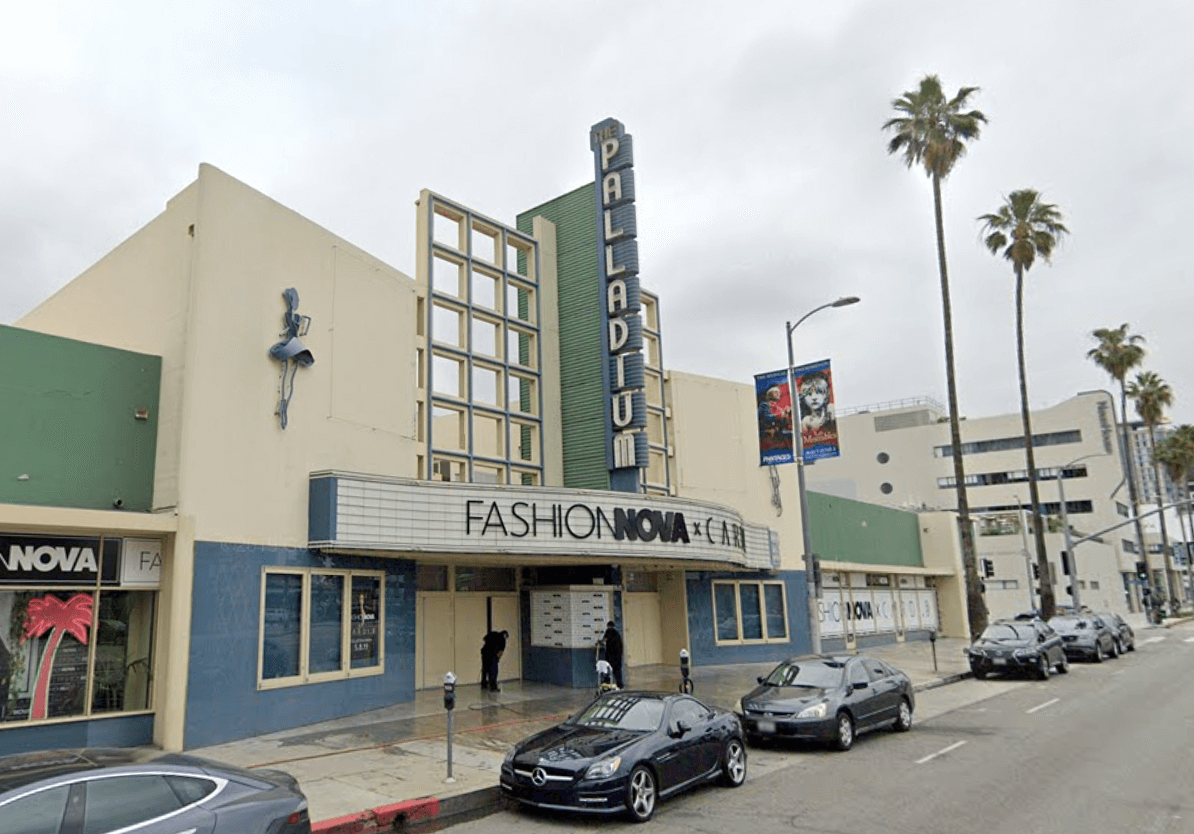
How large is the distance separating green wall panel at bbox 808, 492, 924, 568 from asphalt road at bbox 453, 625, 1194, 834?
559 inches

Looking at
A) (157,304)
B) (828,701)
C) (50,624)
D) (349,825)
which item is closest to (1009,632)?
(828,701)

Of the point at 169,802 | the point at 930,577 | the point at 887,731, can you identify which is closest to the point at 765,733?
the point at 887,731

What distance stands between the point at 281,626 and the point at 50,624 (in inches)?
146

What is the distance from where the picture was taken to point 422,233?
21.4 m

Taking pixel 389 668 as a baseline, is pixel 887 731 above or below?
below

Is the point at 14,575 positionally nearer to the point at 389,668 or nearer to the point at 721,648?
the point at 389,668

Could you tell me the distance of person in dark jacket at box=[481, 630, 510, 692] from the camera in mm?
20469

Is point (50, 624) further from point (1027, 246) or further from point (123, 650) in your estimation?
point (1027, 246)

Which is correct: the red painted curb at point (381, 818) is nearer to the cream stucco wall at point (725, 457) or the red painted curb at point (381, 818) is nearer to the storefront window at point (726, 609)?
the cream stucco wall at point (725, 457)

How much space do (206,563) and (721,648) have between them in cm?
1773

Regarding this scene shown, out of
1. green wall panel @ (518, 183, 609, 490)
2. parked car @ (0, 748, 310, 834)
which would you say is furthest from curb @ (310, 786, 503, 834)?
green wall panel @ (518, 183, 609, 490)

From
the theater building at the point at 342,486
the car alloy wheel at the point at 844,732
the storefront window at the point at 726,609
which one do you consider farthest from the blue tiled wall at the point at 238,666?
the storefront window at the point at 726,609

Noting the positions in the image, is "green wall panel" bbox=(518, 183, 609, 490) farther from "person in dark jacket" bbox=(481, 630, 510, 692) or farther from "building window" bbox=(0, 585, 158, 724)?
"building window" bbox=(0, 585, 158, 724)

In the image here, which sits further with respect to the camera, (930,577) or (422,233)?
(930,577)
